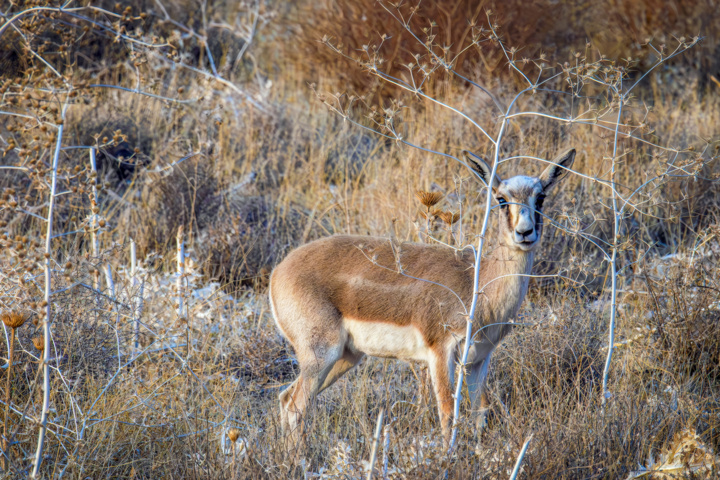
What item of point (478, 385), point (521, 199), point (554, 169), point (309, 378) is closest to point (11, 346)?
point (309, 378)

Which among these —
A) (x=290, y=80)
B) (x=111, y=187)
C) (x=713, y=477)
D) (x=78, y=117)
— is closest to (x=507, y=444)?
(x=713, y=477)

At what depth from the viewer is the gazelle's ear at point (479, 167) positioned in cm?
373

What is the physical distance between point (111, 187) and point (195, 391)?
3937mm

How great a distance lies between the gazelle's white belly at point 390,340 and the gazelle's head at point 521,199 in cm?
75

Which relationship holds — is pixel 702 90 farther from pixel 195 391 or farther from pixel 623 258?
pixel 195 391

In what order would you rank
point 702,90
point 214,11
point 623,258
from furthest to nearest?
point 214,11
point 702,90
point 623,258

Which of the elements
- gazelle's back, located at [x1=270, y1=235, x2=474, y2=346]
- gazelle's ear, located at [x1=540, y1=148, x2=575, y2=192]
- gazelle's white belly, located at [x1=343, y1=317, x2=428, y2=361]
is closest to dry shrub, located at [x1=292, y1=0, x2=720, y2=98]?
gazelle's ear, located at [x1=540, y1=148, x2=575, y2=192]

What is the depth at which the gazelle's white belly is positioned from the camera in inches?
156

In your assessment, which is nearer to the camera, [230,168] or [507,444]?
[507,444]

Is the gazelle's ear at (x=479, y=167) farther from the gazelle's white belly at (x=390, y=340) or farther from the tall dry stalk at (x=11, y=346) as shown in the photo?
the tall dry stalk at (x=11, y=346)

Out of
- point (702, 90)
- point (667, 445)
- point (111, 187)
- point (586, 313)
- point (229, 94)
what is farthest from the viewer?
point (702, 90)

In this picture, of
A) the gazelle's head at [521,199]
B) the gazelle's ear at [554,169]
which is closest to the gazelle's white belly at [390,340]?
the gazelle's head at [521,199]

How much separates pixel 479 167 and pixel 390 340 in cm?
108

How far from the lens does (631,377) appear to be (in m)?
4.47
